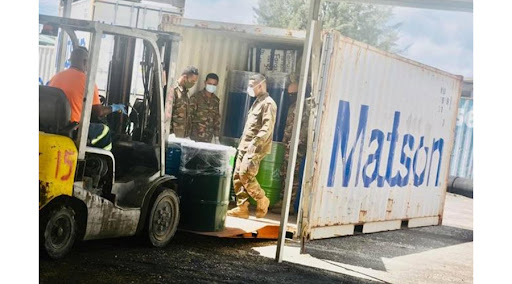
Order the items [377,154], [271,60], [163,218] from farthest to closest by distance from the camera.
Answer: [271,60], [377,154], [163,218]

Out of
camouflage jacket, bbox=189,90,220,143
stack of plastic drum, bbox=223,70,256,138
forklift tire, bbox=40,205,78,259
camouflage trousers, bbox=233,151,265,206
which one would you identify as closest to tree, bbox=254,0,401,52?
stack of plastic drum, bbox=223,70,256,138

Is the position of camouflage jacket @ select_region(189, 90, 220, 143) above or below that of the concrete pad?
above

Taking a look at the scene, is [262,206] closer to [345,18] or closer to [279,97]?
[279,97]

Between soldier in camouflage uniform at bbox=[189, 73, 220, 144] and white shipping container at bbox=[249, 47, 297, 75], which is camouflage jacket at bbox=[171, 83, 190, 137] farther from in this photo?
white shipping container at bbox=[249, 47, 297, 75]

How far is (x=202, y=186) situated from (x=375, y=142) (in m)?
2.75

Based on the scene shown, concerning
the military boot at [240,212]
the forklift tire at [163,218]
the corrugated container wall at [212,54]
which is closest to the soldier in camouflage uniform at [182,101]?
the corrugated container wall at [212,54]

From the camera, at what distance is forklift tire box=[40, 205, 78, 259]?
19.0 feet

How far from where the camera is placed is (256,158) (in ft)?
28.7

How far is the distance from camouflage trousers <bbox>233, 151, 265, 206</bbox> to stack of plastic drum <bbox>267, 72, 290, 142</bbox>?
4.15 ft

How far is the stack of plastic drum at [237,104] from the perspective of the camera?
→ 10391 mm

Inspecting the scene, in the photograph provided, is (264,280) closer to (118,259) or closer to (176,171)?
(118,259)

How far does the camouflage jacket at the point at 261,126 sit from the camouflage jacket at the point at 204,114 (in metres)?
1.36

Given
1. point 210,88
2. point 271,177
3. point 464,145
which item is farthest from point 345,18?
point 271,177
